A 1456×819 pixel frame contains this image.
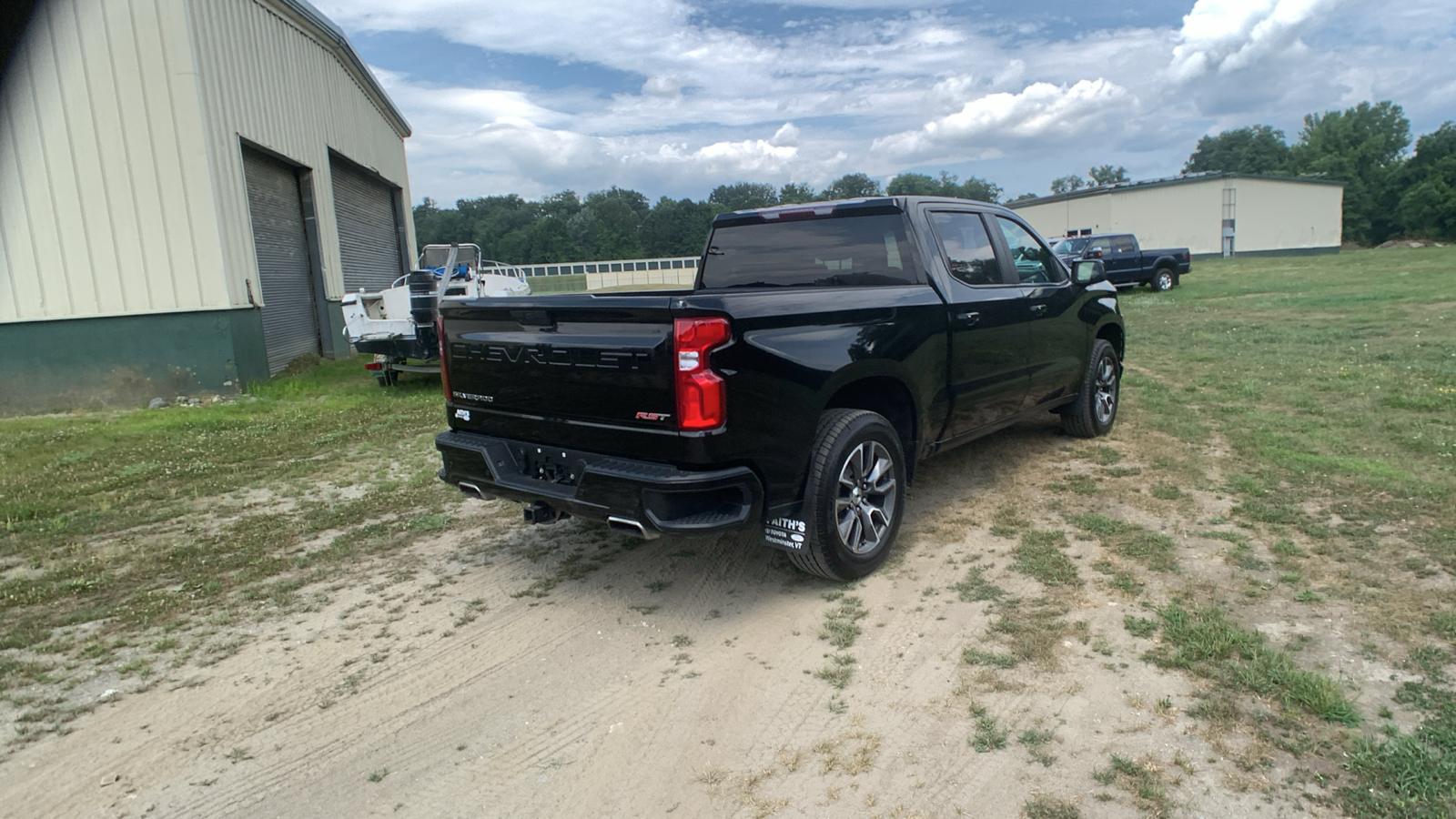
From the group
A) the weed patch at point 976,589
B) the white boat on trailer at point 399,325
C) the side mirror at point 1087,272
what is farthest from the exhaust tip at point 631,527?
the white boat on trailer at point 399,325

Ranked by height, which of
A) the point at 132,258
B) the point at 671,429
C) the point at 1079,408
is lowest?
the point at 1079,408

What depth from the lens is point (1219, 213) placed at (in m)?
47.8

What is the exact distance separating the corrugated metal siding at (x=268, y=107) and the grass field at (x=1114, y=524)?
9.82 feet

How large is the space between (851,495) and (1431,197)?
251 feet

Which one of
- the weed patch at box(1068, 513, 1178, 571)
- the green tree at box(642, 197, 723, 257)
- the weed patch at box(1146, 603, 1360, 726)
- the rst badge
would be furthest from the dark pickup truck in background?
the green tree at box(642, 197, 723, 257)

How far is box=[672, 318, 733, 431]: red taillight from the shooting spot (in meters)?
3.59

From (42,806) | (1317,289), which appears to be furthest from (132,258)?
(1317,289)

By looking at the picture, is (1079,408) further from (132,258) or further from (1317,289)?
(1317,289)

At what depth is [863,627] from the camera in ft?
12.7

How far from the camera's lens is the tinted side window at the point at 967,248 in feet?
17.1

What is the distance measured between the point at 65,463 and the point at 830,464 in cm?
725

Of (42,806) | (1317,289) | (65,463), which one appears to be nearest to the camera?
(42,806)

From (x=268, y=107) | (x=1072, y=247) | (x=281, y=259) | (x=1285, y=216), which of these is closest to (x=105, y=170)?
(x=268, y=107)

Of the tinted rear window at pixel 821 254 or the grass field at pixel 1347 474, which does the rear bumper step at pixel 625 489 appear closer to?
the tinted rear window at pixel 821 254
